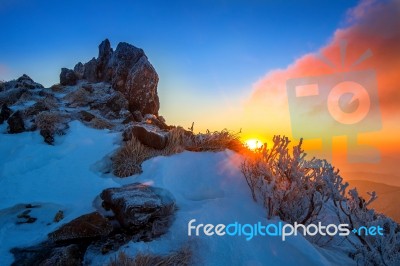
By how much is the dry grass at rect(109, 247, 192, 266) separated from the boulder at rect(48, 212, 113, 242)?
78 centimetres

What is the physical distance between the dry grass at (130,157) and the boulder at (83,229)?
2.07 meters

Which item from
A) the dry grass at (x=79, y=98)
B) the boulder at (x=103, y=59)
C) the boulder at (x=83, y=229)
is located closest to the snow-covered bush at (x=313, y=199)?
the boulder at (x=83, y=229)

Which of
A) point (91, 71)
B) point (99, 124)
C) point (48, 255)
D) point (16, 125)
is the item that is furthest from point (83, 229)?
point (91, 71)

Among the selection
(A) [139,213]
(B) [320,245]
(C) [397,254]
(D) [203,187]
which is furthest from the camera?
(D) [203,187]

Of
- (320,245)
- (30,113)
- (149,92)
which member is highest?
(149,92)

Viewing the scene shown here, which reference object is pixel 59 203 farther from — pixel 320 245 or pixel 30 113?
pixel 30 113

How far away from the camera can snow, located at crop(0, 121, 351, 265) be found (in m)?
3.37

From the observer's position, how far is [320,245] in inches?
167

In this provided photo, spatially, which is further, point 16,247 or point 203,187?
point 203,187

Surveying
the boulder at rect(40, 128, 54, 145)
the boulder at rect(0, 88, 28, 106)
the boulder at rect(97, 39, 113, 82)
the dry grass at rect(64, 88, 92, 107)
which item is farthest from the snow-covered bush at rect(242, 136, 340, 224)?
the boulder at rect(97, 39, 113, 82)

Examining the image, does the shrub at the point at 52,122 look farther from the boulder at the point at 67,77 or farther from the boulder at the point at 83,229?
the boulder at the point at 67,77

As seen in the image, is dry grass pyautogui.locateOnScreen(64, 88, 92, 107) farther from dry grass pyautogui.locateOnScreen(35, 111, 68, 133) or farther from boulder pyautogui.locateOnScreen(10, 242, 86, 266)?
boulder pyautogui.locateOnScreen(10, 242, 86, 266)

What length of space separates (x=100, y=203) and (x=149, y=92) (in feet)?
31.1

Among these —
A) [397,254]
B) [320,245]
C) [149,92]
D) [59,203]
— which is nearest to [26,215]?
[59,203]
